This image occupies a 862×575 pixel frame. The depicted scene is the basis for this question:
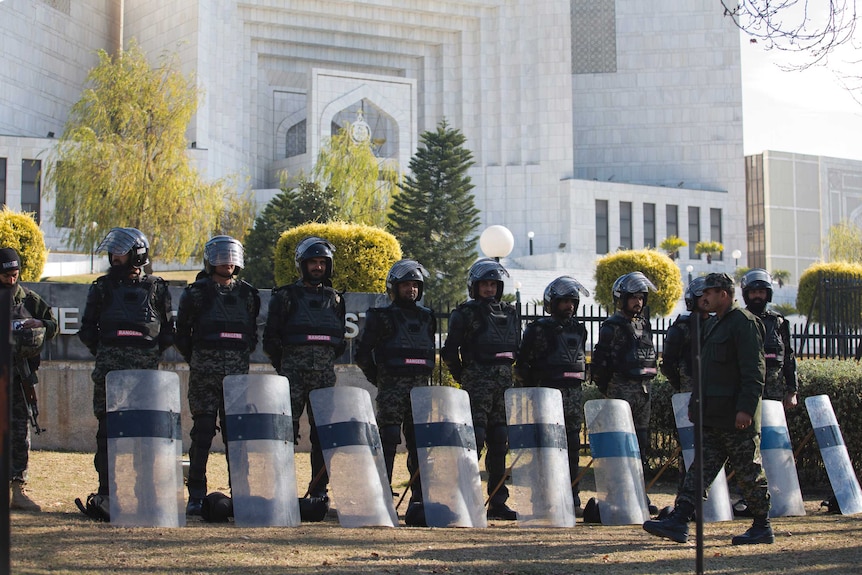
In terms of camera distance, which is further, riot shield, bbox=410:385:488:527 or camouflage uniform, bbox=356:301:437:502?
camouflage uniform, bbox=356:301:437:502

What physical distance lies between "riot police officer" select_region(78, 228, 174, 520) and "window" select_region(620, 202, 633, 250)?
5412 cm

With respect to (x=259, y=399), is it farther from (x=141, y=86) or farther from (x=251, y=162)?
(x=251, y=162)

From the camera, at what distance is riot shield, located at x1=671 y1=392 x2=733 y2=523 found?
27.5ft

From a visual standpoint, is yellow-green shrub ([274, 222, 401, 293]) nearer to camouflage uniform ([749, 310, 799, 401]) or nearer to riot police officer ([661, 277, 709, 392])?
riot police officer ([661, 277, 709, 392])

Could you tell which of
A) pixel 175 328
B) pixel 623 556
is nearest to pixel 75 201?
pixel 175 328

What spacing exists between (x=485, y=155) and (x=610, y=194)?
23.3 ft

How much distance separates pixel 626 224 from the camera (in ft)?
201

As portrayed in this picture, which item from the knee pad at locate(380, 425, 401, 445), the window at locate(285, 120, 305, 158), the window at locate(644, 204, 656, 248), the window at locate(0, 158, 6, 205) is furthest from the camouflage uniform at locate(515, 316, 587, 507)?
the window at locate(285, 120, 305, 158)

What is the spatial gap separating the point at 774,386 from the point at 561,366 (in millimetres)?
2170

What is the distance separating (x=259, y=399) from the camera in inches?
280

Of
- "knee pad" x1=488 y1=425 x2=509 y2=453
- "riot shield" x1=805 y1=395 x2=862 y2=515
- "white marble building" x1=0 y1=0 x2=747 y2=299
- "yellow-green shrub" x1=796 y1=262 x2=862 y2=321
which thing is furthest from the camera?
"white marble building" x1=0 y1=0 x2=747 y2=299

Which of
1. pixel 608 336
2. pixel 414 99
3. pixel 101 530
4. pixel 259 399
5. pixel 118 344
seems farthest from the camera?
pixel 414 99

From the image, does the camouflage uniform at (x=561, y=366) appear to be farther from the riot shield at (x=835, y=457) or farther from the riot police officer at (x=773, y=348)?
the riot shield at (x=835, y=457)

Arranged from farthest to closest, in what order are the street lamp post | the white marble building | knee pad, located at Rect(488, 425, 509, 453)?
the white marble building → the street lamp post → knee pad, located at Rect(488, 425, 509, 453)
